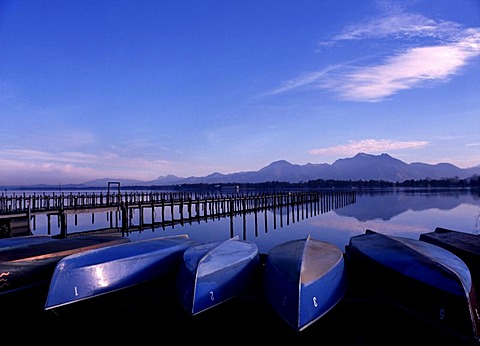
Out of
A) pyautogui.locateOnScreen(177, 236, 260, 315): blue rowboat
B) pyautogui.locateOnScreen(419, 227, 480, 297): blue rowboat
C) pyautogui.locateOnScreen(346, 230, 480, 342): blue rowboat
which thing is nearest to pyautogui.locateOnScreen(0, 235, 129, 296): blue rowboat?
pyautogui.locateOnScreen(177, 236, 260, 315): blue rowboat

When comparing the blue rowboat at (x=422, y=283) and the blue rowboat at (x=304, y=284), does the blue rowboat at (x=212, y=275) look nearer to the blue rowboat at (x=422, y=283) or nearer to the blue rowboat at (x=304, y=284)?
the blue rowboat at (x=304, y=284)

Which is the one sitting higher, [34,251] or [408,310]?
[34,251]

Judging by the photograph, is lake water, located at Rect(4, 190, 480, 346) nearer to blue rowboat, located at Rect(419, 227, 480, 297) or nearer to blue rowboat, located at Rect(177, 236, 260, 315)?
blue rowboat, located at Rect(177, 236, 260, 315)

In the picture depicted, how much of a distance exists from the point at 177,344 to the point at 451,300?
15.0 ft

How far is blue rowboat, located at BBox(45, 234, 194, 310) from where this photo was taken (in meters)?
6.52

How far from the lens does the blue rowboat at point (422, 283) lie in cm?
536

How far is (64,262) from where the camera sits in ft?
22.8

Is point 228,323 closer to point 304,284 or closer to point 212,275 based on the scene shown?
point 212,275

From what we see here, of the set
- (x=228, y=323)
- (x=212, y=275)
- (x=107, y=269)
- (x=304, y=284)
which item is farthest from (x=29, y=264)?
(x=304, y=284)

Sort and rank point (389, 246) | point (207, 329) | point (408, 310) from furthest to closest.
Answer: point (389, 246) → point (207, 329) → point (408, 310)

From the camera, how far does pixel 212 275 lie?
659cm

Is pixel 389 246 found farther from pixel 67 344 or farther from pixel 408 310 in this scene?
pixel 67 344

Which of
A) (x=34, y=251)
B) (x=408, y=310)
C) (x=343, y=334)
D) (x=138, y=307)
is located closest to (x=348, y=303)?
(x=343, y=334)

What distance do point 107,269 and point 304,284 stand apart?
4047 millimetres
